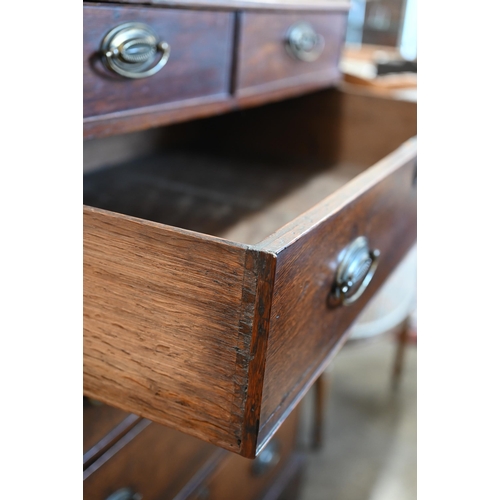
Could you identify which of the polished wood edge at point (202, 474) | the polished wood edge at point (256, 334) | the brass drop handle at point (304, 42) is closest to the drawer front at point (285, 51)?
the brass drop handle at point (304, 42)

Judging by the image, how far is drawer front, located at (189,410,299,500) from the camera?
0.78 metres

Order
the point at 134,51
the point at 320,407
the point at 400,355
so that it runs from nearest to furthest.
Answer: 1. the point at 134,51
2. the point at 320,407
3. the point at 400,355

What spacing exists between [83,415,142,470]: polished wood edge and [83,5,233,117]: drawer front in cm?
32

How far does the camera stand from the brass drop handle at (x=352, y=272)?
468 millimetres

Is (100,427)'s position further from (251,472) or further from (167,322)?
(251,472)

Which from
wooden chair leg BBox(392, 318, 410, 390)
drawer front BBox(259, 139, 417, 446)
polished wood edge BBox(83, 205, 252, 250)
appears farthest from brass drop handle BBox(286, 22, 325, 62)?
wooden chair leg BBox(392, 318, 410, 390)

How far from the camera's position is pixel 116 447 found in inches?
23.5

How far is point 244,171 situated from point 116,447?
425 millimetres

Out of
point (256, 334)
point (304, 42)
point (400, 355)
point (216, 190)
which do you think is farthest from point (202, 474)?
point (400, 355)

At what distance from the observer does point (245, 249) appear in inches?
13.0

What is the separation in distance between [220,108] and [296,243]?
1.03ft

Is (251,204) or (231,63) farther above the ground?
(231,63)
